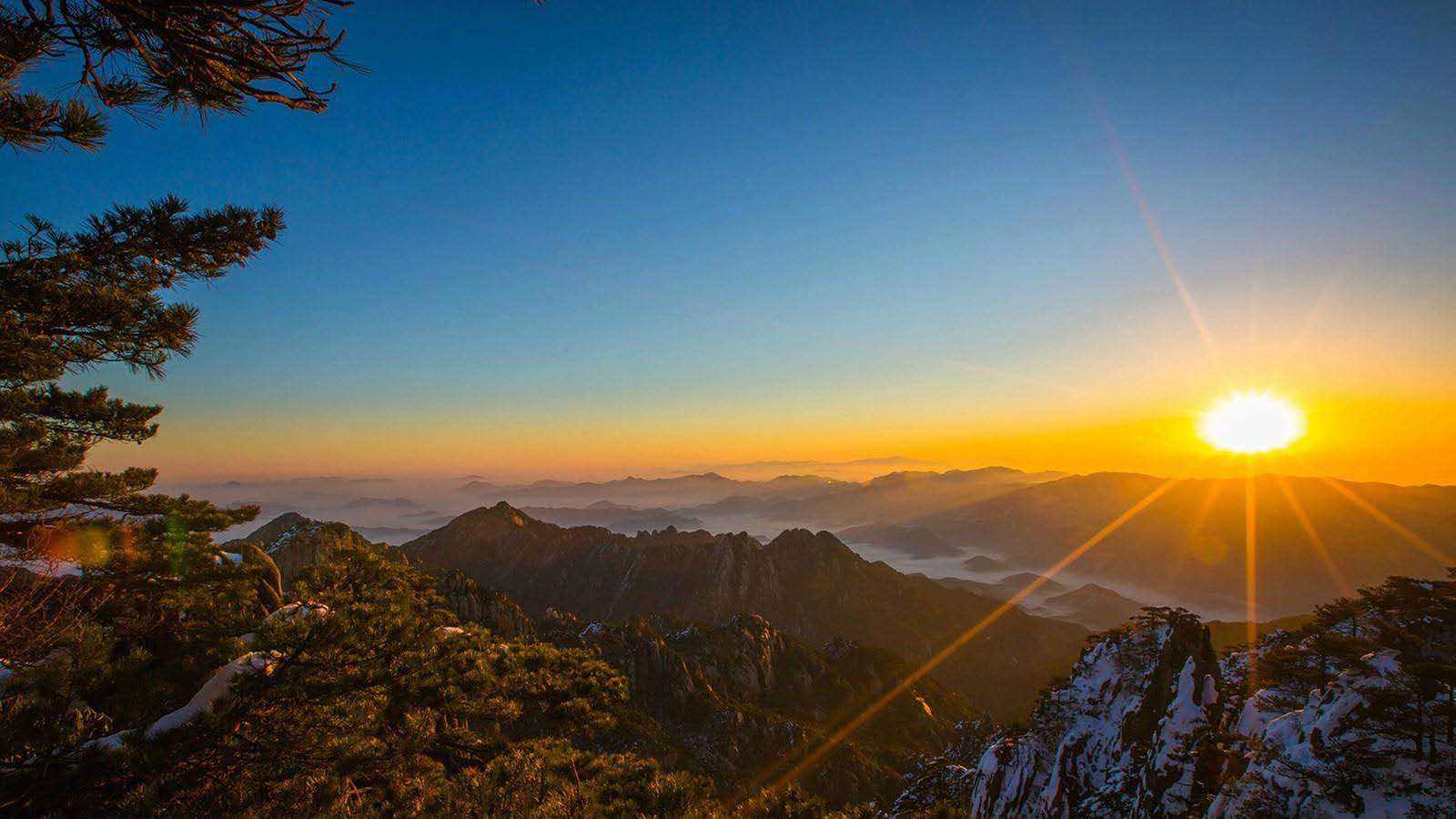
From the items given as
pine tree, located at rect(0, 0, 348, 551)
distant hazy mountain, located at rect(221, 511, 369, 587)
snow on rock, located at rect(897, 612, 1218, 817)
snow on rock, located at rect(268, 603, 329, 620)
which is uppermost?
Answer: pine tree, located at rect(0, 0, 348, 551)

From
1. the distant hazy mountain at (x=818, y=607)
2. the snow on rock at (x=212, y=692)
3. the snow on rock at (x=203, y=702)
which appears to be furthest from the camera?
the distant hazy mountain at (x=818, y=607)

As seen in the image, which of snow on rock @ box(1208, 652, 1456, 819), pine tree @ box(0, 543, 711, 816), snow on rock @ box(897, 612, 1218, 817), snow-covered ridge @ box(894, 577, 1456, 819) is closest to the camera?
pine tree @ box(0, 543, 711, 816)

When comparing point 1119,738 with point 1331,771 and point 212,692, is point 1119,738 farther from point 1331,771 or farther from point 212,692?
point 212,692

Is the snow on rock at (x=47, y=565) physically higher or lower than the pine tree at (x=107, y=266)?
lower

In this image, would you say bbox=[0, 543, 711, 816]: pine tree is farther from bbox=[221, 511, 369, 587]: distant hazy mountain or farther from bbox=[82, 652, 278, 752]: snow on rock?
bbox=[221, 511, 369, 587]: distant hazy mountain

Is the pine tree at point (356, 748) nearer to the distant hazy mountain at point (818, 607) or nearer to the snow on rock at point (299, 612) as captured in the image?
the snow on rock at point (299, 612)

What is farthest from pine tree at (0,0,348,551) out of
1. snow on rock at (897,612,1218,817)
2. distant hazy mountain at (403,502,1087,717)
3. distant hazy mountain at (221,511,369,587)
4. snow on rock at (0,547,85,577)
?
distant hazy mountain at (403,502,1087,717)

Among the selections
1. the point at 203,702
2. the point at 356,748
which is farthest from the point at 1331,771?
the point at 203,702

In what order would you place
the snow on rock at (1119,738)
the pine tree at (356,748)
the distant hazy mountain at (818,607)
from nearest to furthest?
the pine tree at (356,748) → the snow on rock at (1119,738) → the distant hazy mountain at (818,607)

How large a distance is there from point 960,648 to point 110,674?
199 m

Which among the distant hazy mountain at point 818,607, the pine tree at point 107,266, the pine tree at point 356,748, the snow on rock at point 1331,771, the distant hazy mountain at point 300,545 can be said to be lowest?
the distant hazy mountain at point 818,607

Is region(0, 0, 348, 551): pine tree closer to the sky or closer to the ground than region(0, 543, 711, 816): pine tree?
closer to the sky

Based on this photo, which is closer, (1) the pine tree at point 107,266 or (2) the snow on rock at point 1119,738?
(1) the pine tree at point 107,266

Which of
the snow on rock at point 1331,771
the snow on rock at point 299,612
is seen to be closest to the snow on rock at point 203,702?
the snow on rock at point 299,612
